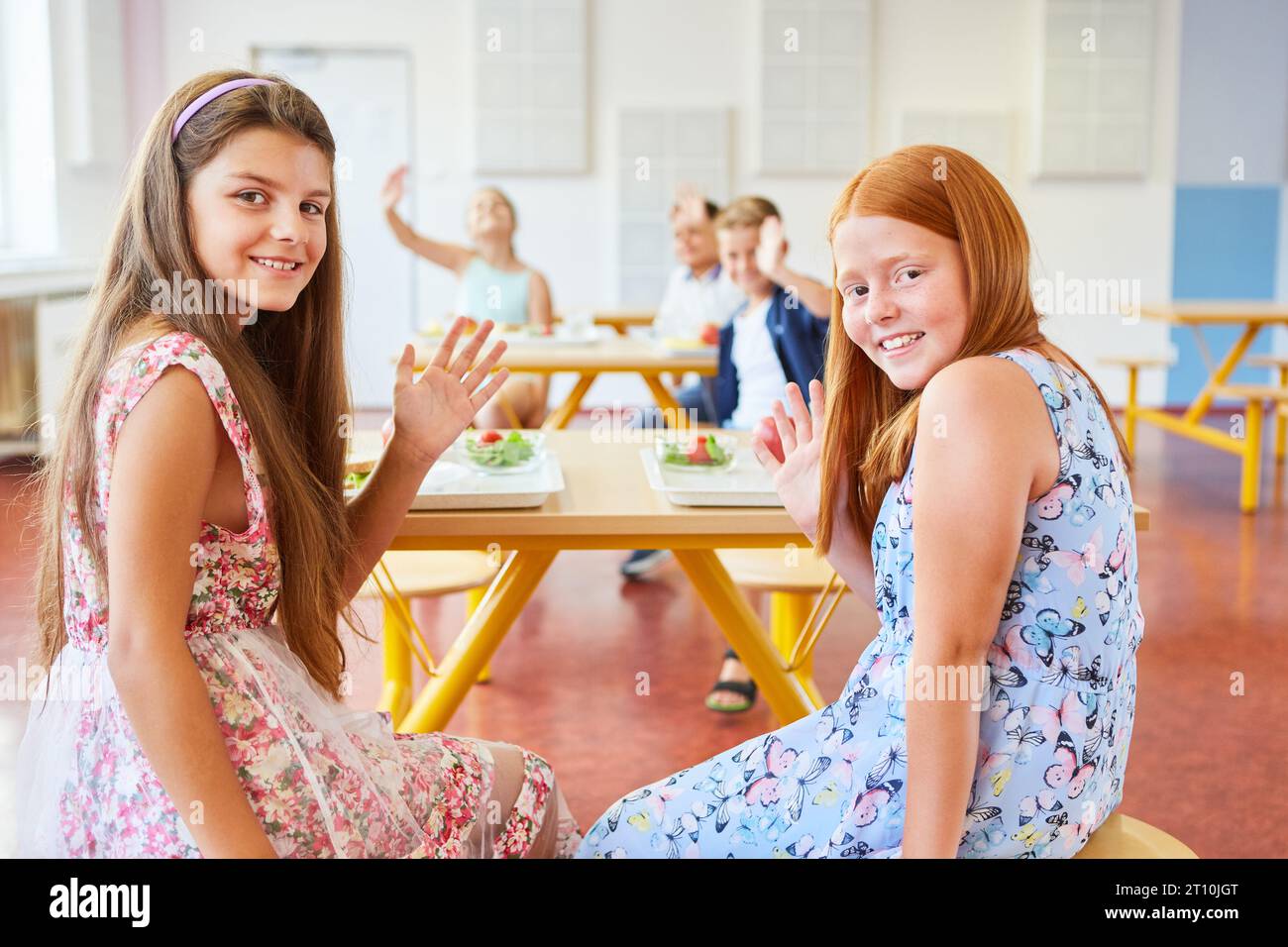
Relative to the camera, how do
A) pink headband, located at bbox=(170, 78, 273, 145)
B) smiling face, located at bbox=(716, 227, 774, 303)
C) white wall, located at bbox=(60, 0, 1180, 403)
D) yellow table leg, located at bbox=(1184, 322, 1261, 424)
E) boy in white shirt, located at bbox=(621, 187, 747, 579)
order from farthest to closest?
white wall, located at bbox=(60, 0, 1180, 403)
yellow table leg, located at bbox=(1184, 322, 1261, 424)
boy in white shirt, located at bbox=(621, 187, 747, 579)
smiling face, located at bbox=(716, 227, 774, 303)
pink headband, located at bbox=(170, 78, 273, 145)

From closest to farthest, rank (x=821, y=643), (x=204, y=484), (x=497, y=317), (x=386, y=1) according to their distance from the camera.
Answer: (x=204, y=484) → (x=821, y=643) → (x=497, y=317) → (x=386, y=1)

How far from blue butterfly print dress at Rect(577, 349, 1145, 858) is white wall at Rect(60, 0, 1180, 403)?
7.29m

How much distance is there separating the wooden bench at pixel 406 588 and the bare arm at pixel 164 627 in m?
1.01

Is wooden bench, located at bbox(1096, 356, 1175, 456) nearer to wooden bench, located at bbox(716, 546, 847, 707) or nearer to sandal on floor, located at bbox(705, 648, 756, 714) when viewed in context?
sandal on floor, located at bbox(705, 648, 756, 714)

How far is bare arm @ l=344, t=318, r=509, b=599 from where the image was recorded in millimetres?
1685

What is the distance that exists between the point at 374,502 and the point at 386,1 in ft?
24.1

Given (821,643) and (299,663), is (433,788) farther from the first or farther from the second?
(821,643)

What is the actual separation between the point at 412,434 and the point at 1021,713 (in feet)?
2.70

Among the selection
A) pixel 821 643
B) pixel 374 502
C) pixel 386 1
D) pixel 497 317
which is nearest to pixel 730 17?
pixel 386 1

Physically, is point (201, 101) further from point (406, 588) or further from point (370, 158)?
point (370, 158)

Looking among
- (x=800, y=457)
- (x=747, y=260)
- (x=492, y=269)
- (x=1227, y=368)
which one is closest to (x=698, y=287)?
(x=492, y=269)

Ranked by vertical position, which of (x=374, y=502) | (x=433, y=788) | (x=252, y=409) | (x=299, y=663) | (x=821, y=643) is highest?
(x=252, y=409)

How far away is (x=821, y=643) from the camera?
383 cm

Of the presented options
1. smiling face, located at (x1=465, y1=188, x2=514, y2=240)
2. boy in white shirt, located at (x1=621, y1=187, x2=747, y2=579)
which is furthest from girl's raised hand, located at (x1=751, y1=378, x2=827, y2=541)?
smiling face, located at (x1=465, y1=188, x2=514, y2=240)
